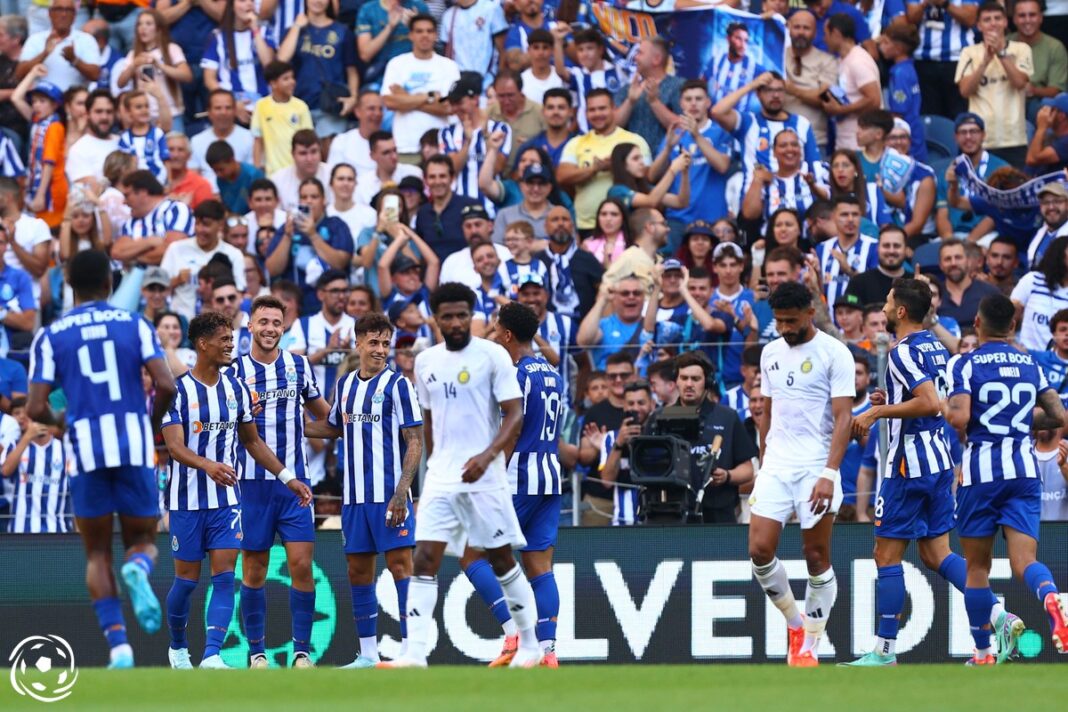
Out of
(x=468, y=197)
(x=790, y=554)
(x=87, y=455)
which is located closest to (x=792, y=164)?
(x=468, y=197)

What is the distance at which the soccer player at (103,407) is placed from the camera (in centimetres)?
1029

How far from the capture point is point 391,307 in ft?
58.1

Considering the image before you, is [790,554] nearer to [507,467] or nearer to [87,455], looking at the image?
[507,467]

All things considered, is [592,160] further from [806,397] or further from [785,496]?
[785,496]

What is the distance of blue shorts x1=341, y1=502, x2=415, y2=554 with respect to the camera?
1352 cm

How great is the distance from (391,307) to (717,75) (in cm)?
454

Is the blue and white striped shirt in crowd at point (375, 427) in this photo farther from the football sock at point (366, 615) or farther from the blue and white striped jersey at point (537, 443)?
the blue and white striped jersey at point (537, 443)

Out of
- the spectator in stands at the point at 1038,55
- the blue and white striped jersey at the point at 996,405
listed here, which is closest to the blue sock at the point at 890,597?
the blue and white striped jersey at the point at 996,405

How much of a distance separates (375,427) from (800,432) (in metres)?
3.14

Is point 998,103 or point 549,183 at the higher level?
point 998,103

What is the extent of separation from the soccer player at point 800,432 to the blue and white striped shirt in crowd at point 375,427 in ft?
8.70

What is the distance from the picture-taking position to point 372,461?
13570 millimetres


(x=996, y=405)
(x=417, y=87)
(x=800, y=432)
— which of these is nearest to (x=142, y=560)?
(x=800, y=432)

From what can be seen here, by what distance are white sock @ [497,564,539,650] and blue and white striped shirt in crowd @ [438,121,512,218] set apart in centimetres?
781
